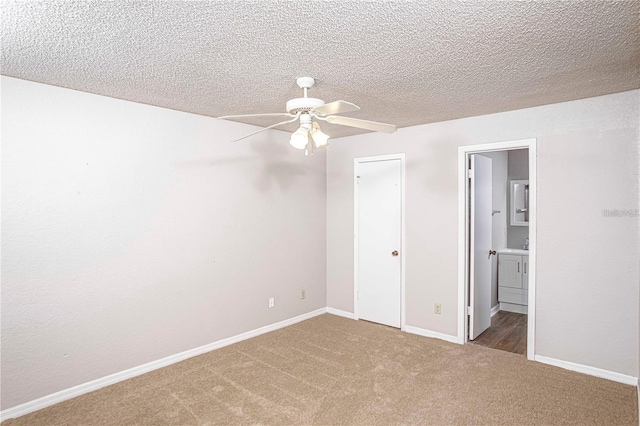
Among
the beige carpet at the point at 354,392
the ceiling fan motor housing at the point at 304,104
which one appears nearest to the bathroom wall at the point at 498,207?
the beige carpet at the point at 354,392

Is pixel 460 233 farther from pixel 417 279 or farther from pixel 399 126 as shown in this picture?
pixel 399 126

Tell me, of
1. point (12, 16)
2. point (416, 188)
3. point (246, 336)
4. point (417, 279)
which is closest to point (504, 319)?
point (417, 279)

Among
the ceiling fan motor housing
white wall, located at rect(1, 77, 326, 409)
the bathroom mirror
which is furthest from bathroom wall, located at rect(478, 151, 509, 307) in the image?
the ceiling fan motor housing

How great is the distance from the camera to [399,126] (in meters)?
4.29

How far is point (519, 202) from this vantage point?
5.45 metres

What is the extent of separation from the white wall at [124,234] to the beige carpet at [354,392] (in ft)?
1.15

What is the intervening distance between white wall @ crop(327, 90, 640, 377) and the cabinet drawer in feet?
5.61

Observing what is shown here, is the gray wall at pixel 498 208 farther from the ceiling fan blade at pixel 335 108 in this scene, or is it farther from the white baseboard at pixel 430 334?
the ceiling fan blade at pixel 335 108

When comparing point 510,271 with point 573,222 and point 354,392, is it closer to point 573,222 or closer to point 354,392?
point 573,222

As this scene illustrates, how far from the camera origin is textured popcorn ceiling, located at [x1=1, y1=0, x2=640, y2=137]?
1.73 m

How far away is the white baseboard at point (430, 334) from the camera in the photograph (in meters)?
4.01

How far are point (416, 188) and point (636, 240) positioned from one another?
2.02 metres

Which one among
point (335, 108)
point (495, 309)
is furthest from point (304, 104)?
point (495, 309)

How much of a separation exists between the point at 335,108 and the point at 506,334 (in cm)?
361
